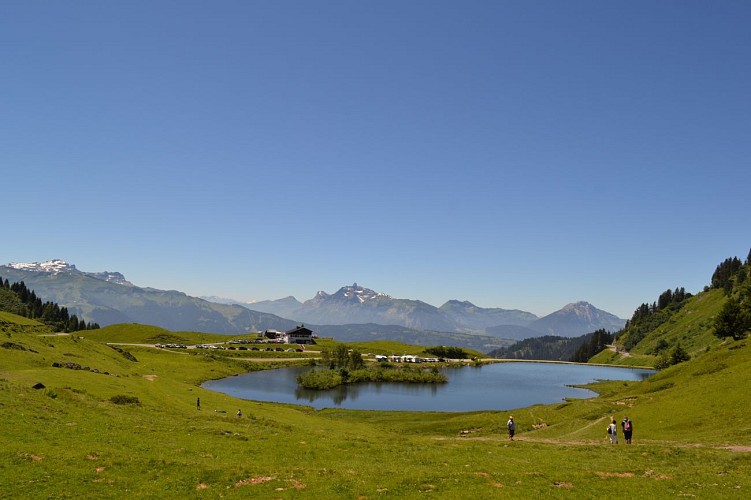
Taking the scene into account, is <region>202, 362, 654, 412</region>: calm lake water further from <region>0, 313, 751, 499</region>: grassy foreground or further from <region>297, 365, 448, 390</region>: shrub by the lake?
<region>0, 313, 751, 499</region>: grassy foreground

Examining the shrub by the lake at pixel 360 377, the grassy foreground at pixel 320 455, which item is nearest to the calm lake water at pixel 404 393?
the shrub by the lake at pixel 360 377

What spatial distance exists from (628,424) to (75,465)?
166 ft

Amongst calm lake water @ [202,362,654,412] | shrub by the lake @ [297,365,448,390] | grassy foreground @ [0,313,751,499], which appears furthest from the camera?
shrub by the lake @ [297,365,448,390]

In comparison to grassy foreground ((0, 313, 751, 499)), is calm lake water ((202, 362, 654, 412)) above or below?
below

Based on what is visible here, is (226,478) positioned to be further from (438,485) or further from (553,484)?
(553,484)

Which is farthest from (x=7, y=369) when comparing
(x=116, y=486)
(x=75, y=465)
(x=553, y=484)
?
(x=553, y=484)

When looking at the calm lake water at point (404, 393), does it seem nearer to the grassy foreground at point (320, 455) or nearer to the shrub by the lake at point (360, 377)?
the shrub by the lake at point (360, 377)

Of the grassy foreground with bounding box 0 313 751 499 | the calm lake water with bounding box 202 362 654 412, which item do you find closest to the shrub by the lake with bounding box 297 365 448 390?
the calm lake water with bounding box 202 362 654 412

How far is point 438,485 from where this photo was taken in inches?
1197

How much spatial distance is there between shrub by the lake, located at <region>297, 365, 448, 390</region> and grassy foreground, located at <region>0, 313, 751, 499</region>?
89.6 meters

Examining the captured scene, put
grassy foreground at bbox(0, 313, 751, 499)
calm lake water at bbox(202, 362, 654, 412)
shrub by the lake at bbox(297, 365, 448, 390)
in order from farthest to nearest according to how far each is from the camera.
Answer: shrub by the lake at bbox(297, 365, 448, 390), calm lake water at bbox(202, 362, 654, 412), grassy foreground at bbox(0, 313, 751, 499)

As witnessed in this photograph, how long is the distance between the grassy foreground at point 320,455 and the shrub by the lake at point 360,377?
89.6 meters

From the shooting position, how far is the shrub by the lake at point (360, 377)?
15725 cm

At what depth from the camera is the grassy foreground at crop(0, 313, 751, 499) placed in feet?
96.0
